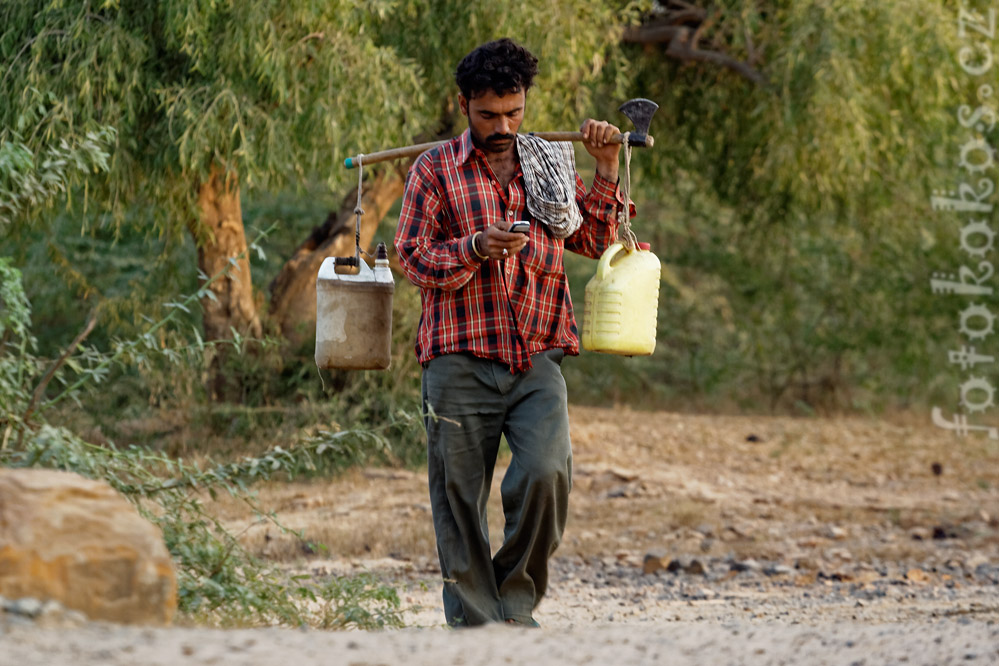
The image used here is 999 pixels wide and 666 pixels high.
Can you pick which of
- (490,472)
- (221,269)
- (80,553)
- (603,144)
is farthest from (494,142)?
(221,269)

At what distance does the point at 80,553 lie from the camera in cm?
294

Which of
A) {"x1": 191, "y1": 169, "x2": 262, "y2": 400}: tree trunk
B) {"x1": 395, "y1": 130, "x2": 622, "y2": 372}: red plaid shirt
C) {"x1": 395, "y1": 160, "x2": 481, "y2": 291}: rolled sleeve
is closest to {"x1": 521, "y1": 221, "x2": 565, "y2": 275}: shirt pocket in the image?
{"x1": 395, "y1": 130, "x2": 622, "y2": 372}: red plaid shirt

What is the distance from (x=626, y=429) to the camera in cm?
1273

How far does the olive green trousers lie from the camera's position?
4.03 metres

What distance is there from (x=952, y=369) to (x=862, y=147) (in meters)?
6.95

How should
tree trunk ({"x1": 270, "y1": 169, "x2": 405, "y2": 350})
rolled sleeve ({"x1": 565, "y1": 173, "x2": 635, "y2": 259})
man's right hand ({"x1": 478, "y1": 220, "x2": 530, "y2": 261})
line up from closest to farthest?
man's right hand ({"x1": 478, "y1": 220, "x2": 530, "y2": 261}) → rolled sleeve ({"x1": 565, "y1": 173, "x2": 635, "y2": 259}) → tree trunk ({"x1": 270, "y1": 169, "x2": 405, "y2": 350})

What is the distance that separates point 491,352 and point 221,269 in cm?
598

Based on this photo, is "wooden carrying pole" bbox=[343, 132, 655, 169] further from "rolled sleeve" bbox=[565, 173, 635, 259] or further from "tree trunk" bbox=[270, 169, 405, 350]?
"tree trunk" bbox=[270, 169, 405, 350]

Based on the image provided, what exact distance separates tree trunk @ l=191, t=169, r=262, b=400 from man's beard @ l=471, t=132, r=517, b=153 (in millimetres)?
5435

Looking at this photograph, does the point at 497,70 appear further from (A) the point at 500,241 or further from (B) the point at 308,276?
(B) the point at 308,276

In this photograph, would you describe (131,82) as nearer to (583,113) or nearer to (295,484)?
(295,484)

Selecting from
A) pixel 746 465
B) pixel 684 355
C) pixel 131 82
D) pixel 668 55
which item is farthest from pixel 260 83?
pixel 684 355

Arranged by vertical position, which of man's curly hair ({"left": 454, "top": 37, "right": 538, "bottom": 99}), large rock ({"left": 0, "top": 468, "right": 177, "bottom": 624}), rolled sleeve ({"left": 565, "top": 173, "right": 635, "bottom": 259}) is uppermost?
man's curly hair ({"left": 454, "top": 37, "right": 538, "bottom": 99})

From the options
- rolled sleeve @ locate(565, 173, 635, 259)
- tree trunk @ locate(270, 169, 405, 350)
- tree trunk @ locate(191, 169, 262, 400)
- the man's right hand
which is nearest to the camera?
the man's right hand
